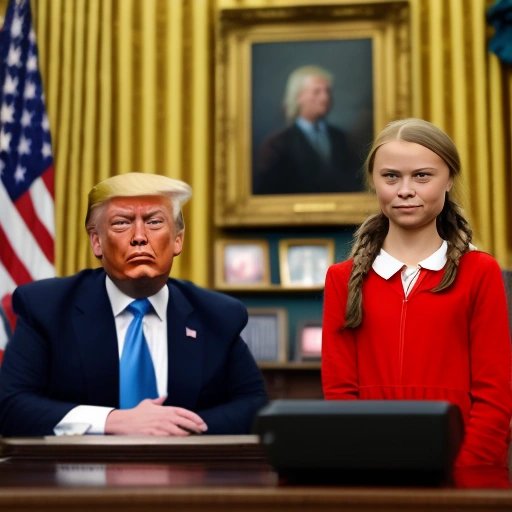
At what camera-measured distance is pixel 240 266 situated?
557cm

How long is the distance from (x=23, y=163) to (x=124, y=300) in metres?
3.32

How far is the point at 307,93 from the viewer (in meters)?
5.61

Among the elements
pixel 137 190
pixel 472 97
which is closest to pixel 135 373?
pixel 137 190

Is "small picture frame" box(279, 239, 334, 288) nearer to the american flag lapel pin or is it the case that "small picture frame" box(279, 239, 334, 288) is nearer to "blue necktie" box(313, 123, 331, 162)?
"blue necktie" box(313, 123, 331, 162)

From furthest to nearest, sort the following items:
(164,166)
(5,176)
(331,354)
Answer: (164,166), (5,176), (331,354)

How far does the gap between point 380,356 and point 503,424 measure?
28 cm

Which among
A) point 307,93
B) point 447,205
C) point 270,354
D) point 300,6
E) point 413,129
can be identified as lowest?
point 270,354

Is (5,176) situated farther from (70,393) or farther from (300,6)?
(70,393)

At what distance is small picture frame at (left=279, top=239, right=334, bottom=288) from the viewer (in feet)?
18.1

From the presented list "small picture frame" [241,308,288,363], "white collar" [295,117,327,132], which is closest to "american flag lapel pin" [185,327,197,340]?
"small picture frame" [241,308,288,363]

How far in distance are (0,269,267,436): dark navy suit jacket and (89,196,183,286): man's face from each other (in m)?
0.10

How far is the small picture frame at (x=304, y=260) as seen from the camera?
5527 mm

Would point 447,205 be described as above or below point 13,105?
below

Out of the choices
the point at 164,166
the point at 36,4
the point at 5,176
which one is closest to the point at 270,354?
the point at 164,166
